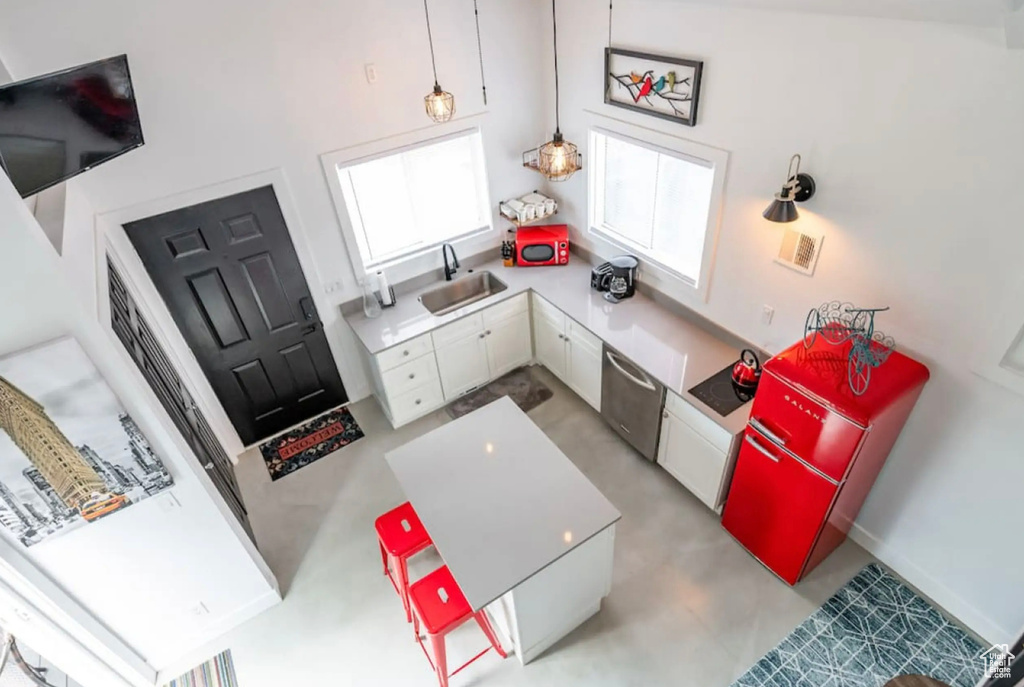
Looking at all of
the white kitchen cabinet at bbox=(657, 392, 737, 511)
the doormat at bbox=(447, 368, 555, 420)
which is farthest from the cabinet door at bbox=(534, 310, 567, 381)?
the white kitchen cabinet at bbox=(657, 392, 737, 511)

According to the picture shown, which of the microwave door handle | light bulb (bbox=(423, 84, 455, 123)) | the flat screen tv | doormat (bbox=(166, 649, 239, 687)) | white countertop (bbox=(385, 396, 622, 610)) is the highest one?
the flat screen tv

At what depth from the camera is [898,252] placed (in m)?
2.39

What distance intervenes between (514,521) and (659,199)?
7.53 feet

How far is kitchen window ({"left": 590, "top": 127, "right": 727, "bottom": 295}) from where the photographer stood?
318 centimetres

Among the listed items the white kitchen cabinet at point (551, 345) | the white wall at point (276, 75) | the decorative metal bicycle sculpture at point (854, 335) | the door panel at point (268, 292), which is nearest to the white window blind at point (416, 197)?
the white wall at point (276, 75)

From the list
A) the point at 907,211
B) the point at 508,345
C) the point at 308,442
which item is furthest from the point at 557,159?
the point at 308,442

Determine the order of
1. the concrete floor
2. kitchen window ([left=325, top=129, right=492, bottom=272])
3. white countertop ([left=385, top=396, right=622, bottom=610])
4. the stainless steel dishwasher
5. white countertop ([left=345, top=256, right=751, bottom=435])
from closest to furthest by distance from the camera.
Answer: white countertop ([left=385, top=396, right=622, bottom=610]), the concrete floor, white countertop ([left=345, top=256, right=751, bottom=435]), the stainless steel dishwasher, kitchen window ([left=325, top=129, right=492, bottom=272])

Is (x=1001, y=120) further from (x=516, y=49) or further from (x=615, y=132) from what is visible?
(x=516, y=49)

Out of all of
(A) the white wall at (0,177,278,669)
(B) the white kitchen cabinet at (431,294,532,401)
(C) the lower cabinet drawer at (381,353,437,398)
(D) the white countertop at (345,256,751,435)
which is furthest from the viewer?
(B) the white kitchen cabinet at (431,294,532,401)

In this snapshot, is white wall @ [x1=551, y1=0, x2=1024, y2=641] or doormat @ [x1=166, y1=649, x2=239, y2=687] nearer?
white wall @ [x1=551, y1=0, x2=1024, y2=641]

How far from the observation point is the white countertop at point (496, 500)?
228 centimetres

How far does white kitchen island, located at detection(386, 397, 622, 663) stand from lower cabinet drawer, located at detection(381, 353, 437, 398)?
3.78ft

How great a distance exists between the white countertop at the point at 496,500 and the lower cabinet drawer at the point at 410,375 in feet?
3.76

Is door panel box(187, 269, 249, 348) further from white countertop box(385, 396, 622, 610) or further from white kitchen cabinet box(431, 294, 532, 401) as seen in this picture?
white countertop box(385, 396, 622, 610)
